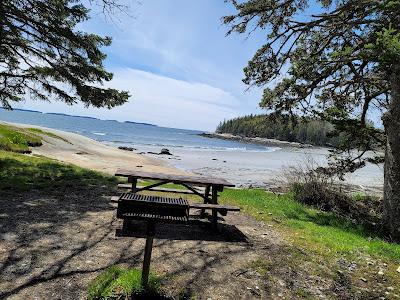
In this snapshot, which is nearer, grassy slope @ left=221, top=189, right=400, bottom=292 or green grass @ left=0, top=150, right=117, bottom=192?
grassy slope @ left=221, top=189, right=400, bottom=292

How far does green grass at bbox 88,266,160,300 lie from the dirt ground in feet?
0.45

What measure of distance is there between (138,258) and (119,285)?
41.6 inches

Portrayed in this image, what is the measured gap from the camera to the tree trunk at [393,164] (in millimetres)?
8250

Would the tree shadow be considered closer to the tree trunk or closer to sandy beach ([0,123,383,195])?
the tree trunk

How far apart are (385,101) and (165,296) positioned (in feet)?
36.0

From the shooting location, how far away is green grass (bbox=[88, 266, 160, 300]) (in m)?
4.02

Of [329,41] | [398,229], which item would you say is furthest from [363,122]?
[398,229]

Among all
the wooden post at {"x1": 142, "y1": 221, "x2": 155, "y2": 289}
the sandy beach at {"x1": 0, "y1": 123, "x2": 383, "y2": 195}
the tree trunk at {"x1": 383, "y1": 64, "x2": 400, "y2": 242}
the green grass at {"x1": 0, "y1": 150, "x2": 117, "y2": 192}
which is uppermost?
the tree trunk at {"x1": 383, "y1": 64, "x2": 400, "y2": 242}

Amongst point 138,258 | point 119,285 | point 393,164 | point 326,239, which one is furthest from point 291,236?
point 119,285

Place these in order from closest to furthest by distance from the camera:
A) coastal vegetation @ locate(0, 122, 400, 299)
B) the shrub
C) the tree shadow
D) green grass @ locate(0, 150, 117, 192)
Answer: the tree shadow → coastal vegetation @ locate(0, 122, 400, 299) → green grass @ locate(0, 150, 117, 192) → the shrub

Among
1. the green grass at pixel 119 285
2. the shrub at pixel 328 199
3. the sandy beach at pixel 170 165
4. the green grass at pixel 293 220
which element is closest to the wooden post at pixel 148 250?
the green grass at pixel 119 285

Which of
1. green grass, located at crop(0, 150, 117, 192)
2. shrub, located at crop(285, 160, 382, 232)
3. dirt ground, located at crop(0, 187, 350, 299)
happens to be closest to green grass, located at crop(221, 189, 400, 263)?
shrub, located at crop(285, 160, 382, 232)

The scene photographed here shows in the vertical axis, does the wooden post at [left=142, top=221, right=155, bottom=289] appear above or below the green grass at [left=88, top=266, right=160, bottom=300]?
above

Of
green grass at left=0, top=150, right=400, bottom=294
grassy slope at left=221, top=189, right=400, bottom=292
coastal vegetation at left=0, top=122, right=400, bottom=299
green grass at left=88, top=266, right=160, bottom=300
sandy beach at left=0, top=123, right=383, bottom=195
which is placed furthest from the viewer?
sandy beach at left=0, top=123, right=383, bottom=195
